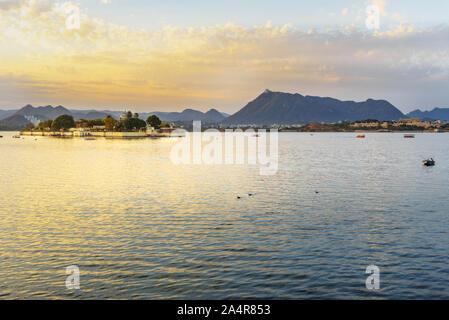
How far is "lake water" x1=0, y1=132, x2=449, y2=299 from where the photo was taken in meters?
20.6

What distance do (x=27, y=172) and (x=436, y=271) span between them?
76907 millimetres

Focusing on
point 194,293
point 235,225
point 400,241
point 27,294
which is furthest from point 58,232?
point 400,241

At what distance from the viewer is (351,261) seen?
80.2 feet

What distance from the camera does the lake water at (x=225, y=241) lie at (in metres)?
20.6

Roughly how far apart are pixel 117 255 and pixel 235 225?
11181 millimetres

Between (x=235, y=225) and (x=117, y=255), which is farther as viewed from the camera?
(x=235, y=225)

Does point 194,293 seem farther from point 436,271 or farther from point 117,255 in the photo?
point 436,271

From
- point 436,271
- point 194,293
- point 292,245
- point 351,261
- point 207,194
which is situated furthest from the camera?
point 207,194

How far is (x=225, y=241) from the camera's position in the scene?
2861 centimetres

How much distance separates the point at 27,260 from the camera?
969 inches

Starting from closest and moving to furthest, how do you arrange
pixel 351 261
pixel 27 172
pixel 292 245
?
pixel 351 261
pixel 292 245
pixel 27 172

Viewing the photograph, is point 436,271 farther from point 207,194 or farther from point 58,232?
point 207,194
